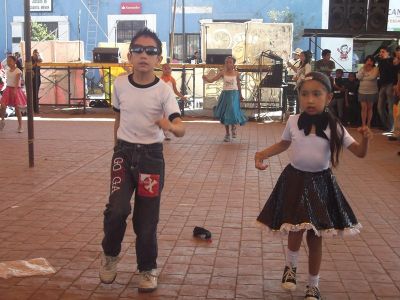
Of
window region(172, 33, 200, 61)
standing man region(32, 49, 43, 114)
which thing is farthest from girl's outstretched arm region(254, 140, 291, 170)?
window region(172, 33, 200, 61)

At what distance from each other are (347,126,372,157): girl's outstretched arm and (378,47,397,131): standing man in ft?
32.4

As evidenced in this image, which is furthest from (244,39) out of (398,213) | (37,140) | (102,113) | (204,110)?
(398,213)

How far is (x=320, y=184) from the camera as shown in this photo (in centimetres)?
394

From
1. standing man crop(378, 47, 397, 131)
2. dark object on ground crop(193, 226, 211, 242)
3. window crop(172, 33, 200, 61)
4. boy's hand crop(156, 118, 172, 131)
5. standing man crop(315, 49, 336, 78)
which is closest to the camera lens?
boy's hand crop(156, 118, 172, 131)

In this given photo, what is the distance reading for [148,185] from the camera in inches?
158

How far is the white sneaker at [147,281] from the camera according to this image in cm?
413

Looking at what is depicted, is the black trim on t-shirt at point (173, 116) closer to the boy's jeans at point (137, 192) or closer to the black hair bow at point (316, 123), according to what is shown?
the boy's jeans at point (137, 192)

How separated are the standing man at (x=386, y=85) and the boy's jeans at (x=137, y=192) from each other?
10.3 m

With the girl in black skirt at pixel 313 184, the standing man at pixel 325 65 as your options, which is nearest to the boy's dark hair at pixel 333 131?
the girl in black skirt at pixel 313 184

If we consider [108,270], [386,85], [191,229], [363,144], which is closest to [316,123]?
[363,144]

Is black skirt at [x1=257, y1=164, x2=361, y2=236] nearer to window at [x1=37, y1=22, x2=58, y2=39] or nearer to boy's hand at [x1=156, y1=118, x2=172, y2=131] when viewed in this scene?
boy's hand at [x1=156, y1=118, x2=172, y2=131]

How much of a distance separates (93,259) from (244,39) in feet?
63.4

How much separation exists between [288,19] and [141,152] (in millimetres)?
25757

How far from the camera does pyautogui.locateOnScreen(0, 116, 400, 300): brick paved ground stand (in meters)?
4.26
